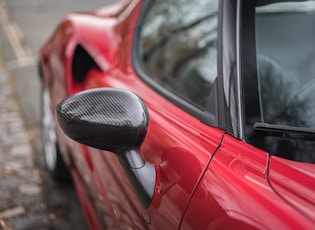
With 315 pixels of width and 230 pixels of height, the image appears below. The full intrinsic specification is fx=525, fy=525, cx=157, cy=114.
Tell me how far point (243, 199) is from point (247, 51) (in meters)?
0.56

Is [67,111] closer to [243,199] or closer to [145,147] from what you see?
[145,147]

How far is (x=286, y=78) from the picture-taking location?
5.64 ft

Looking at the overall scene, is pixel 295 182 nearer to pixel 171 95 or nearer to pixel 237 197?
pixel 237 197

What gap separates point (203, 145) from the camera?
5.15ft

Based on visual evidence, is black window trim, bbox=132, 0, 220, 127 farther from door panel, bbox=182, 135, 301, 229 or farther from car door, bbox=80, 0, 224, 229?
door panel, bbox=182, 135, 301, 229

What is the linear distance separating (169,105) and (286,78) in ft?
1.42

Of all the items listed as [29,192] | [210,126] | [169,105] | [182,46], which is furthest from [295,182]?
[29,192]

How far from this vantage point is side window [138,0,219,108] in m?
1.94

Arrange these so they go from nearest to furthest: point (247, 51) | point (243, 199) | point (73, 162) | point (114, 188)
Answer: point (243, 199)
point (247, 51)
point (114, 188)
point (73, 162)

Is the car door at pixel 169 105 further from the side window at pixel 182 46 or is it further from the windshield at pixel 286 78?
the windshield at pixel 286 78

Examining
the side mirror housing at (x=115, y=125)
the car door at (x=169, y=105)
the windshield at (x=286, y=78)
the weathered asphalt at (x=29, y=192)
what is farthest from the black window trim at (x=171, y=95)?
the weathered asphalt at (x=29, y=192)

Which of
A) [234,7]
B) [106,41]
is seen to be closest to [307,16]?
[234,7]

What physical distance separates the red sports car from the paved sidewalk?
100 centimetres

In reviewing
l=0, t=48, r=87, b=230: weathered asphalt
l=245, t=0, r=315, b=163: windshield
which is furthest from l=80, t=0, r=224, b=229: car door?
l=0, t=48, r=87, b=230: weathered asphalt
